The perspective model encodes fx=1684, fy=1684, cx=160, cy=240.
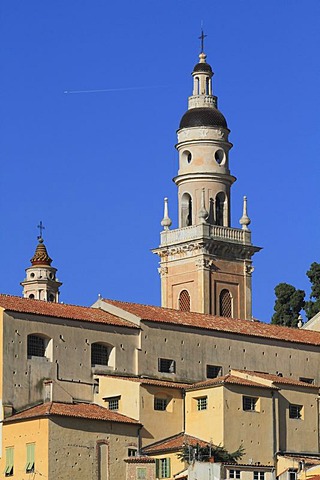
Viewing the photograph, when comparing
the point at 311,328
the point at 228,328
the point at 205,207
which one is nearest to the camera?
the point at 228,328

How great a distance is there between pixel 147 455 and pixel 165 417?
3050 millimetres

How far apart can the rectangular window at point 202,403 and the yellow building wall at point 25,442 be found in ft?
29.4

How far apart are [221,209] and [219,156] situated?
3235 millimetres

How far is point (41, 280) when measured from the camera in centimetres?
11775

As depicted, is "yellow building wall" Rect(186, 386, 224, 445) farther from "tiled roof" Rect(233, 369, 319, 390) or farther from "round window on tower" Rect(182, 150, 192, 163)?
"round window on tower" Rect(182, 150, 192, 163)

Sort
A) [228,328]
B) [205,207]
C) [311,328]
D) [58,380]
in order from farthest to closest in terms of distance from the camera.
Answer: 1. [205,207]
2. [311,328]
3. [228,328]
4. [58,380]

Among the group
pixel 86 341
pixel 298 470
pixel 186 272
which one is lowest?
pixel 298 470

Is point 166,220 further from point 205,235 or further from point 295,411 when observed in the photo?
point 295,411

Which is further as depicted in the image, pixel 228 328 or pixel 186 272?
pixel 186 272

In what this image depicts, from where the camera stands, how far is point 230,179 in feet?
338

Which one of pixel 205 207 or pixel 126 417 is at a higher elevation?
pixel 205 207

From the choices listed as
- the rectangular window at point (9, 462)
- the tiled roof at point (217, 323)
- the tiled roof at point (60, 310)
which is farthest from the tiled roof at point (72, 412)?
the tiled roof at point (217, 323)

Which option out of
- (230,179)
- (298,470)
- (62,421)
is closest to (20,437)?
(62,421)

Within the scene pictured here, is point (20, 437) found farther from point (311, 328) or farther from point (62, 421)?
point (311, 328)
